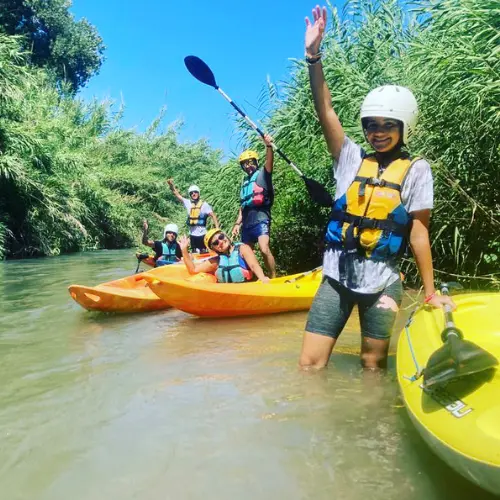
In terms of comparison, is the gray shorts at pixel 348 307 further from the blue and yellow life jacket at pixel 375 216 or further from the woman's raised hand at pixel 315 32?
the woman's raised hand at pixel 315 32

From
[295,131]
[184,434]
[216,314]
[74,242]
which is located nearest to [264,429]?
[184,434]

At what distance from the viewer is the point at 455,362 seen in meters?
1.86

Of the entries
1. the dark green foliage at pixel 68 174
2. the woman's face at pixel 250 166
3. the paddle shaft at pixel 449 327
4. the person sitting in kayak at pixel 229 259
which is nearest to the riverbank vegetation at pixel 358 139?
the dark green foliage at pixel 68 174

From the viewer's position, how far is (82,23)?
96.0ft

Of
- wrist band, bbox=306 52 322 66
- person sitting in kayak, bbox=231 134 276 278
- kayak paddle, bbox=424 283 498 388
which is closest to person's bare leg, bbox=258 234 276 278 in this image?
person sitting in kayak, bbox=231 134 276 278

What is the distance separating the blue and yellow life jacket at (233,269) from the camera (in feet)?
18.2

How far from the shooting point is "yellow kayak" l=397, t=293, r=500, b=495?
1584 millimetres

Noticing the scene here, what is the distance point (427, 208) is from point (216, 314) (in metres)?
2.77

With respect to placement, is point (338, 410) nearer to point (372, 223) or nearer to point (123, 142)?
point (372, 223)

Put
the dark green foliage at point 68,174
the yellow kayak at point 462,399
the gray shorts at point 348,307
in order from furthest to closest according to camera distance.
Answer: the dark green foliage at point 68,174 → the gray shorts at point 348,307 → the yellow kayak at point 462,399

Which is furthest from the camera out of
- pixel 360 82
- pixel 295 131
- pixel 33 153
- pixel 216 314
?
pixel 33 153

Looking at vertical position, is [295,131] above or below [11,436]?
above

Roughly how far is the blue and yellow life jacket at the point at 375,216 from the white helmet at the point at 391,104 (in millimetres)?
203

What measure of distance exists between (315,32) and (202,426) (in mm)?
1664
